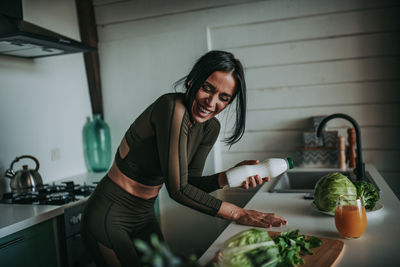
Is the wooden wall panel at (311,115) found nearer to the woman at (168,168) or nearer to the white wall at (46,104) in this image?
the woman at (168,168)

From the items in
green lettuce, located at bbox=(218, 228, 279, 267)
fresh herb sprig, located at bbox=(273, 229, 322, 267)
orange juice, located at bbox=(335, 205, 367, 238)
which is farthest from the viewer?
orange juice, located at bbox=(335, 205, 367, 238)

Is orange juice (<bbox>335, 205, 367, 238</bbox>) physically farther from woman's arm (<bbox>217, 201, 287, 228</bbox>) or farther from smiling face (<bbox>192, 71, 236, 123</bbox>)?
smiling face (<bbox>192, 71, 236, 123</bbox>)

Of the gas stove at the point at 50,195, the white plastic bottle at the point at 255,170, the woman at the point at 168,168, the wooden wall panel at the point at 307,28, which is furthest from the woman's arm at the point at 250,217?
the wooden wall panel at the point at 307,28

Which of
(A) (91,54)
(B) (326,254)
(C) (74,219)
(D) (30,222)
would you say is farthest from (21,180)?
(B) (326,254)

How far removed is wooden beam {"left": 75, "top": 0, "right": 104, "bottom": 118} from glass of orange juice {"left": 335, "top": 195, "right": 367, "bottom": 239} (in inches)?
98.8

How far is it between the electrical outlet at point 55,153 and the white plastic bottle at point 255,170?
190cm

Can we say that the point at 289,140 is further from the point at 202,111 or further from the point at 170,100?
the point at 170,100

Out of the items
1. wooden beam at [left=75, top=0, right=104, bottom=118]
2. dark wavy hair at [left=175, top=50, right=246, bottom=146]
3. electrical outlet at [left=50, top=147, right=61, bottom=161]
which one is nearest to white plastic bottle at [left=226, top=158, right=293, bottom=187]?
dark wavy hair at [left=175, top=50, right=246, bottom=146]

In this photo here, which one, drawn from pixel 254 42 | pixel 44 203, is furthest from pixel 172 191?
pixel 254 42

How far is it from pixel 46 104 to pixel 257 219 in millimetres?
2117

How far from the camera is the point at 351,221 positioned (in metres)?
1.17

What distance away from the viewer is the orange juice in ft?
3.84

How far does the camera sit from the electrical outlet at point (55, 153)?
285 cm

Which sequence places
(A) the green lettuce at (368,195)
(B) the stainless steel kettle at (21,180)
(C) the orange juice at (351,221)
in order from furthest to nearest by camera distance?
1. (B) the stainless steel kettle at (21,180)
2. (A) the green lettuce at (368,195)
3. (C) the orange juice at (351,221)
